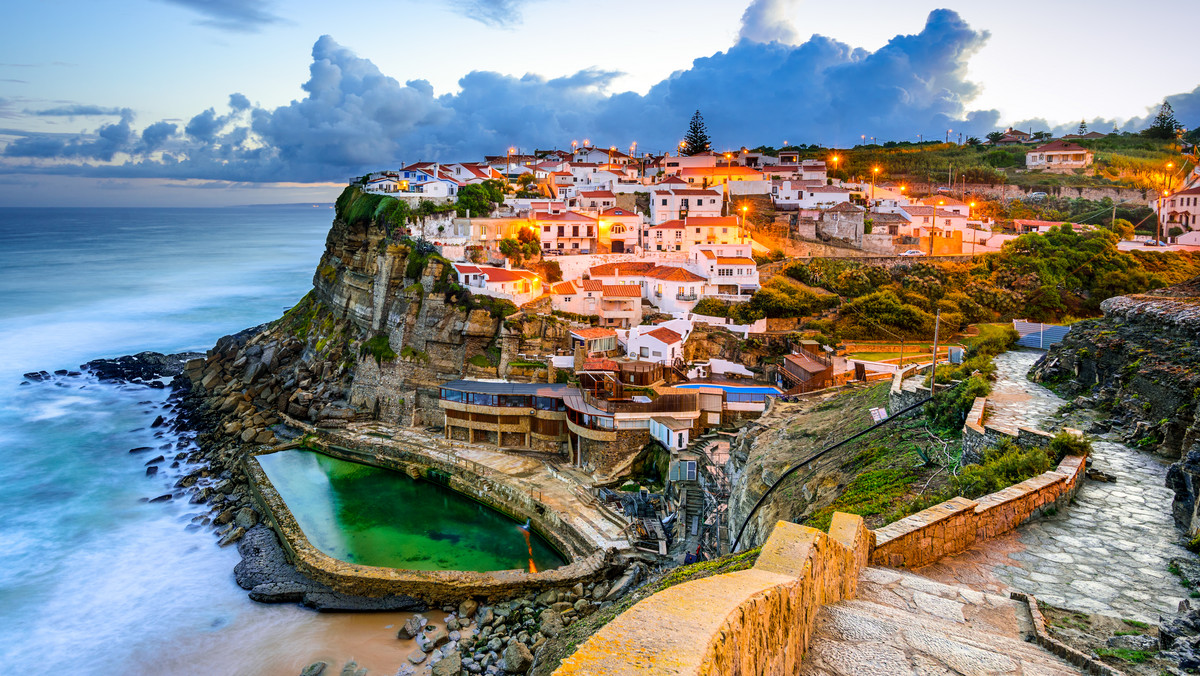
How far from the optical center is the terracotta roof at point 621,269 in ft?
102

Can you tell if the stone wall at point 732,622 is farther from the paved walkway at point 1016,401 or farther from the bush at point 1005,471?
the paved walkway at point 1016,401

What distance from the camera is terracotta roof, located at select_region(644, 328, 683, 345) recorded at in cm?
2441

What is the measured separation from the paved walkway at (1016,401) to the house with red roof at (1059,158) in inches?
1608

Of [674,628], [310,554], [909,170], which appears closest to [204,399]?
[310,554]

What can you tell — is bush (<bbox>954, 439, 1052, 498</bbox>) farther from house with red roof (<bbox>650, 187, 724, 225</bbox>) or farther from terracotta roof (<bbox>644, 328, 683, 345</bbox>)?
house with red roof (<bbox>650, 187, 724, 225</bbox>)

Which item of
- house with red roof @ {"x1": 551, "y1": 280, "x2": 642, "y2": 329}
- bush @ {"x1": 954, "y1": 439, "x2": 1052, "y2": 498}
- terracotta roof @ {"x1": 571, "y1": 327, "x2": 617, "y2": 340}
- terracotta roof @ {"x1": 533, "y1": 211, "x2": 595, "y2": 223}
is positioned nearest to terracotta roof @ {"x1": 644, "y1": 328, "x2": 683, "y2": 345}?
terracotta roof @ {"x1": 571, "y1": 327, "x2": 617, "y2": 340}

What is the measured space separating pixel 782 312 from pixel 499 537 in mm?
14761

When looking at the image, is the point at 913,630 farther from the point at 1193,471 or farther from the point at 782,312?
the point at 782,312

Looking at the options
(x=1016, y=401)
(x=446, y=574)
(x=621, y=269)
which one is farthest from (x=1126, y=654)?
(x=621, y=269)

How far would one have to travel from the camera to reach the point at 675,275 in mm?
29344

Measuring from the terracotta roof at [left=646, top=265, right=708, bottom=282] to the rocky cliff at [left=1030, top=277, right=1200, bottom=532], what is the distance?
17.5 metres

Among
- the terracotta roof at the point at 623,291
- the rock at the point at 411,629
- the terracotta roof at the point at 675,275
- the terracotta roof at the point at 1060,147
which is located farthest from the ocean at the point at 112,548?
the terracotta roof at the point at 1060,147

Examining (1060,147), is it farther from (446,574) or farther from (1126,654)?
(1126,654)

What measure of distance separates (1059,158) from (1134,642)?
171ft
